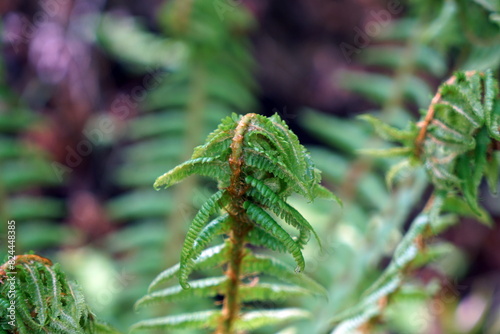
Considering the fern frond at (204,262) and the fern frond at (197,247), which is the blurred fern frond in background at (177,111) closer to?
the fern frond at (204,262)

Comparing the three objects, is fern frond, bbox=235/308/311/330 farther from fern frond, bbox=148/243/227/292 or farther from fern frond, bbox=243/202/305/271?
fern frond, bbox=243/202/305/271

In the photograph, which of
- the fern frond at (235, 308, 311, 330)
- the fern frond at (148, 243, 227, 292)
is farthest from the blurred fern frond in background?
the fern frond at (148, 243, 227, 292)

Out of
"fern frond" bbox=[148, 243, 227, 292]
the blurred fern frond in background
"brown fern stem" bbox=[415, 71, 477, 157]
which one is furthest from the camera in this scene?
the blurred fern frond in background

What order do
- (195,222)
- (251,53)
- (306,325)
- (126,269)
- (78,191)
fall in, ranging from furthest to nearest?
(251,53), (78,191), (126,269), (306,325), (195,222)

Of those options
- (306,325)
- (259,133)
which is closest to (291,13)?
(306,325)

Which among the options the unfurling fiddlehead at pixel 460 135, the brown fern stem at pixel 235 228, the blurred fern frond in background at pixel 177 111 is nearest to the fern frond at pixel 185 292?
the brown fern stem at pixel 235 228

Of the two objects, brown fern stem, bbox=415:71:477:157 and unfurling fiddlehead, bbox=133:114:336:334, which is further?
brown fern stem, bbox=415:71:477:157

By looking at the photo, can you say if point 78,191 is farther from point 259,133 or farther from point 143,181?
point 259,133
